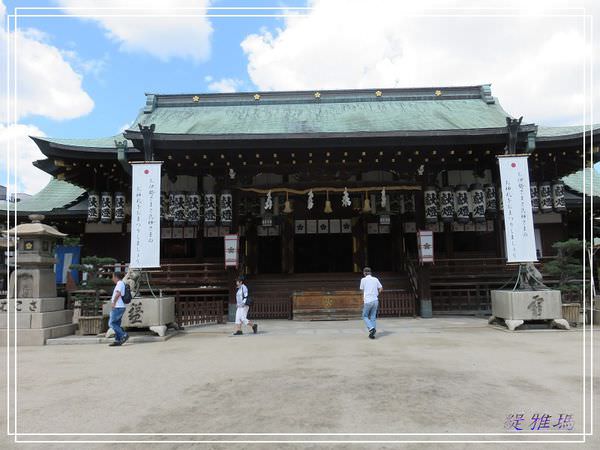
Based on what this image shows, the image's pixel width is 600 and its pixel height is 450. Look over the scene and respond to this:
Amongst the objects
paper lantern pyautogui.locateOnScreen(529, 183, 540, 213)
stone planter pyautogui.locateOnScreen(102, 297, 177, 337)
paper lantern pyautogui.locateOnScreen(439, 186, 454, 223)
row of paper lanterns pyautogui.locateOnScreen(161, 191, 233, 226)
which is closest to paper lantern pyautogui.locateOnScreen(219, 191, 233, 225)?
row of paper lanterns pyautogui.locateOnScreen(161, 191, 233, 226)

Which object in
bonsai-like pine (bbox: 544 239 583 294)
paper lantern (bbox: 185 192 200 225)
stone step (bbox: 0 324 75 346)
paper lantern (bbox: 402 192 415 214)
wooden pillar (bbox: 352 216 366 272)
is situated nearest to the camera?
stone step (bbox: 0 324 75 346)

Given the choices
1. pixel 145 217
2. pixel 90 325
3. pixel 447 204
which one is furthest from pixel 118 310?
pixel 447 204

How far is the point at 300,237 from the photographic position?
17891 mm

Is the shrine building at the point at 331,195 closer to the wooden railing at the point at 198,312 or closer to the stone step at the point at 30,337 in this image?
the wooden railing at the point at 198,312

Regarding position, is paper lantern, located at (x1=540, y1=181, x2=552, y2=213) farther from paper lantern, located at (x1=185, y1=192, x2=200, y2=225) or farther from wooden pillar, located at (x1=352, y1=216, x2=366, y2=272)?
paper lantern, located at (x1=185, y1=192, x2=200, y2=225)

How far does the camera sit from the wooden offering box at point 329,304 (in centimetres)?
1355

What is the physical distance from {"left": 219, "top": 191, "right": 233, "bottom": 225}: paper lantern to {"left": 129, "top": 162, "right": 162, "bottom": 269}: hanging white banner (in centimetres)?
286

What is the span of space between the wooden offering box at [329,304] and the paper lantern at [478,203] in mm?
4909

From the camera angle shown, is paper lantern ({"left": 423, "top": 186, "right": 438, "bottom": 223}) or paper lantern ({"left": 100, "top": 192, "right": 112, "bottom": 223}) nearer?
paper lantern ({"left": 423, "top": 186, "right": 438, "bottom": 223})

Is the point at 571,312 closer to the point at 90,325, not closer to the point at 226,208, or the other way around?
the point at 226,208

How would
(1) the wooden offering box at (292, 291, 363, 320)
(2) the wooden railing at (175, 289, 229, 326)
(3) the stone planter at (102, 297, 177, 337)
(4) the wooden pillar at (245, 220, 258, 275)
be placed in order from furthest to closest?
(4) the wooden pillar at (245, 220, 258, 275), (1) the wooden offering box at (292, 291, 363, 320), (2) the wooden railing at (175, 289, 229, 326), (3) the stone planter at (102, 297, 177, 337)

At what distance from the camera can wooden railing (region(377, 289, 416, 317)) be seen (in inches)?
544

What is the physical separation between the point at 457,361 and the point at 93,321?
8897 millimetres

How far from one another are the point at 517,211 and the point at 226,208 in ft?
29.8
